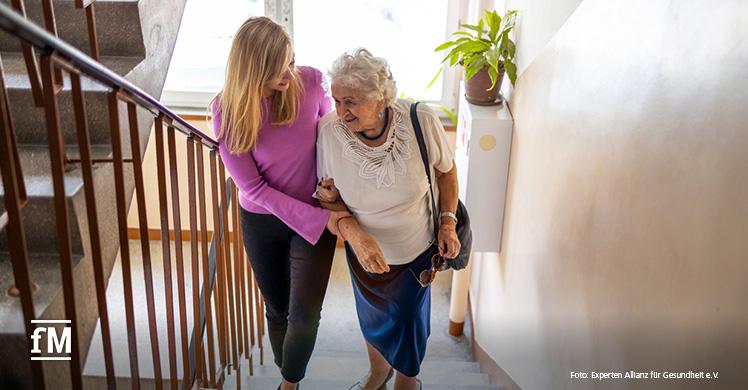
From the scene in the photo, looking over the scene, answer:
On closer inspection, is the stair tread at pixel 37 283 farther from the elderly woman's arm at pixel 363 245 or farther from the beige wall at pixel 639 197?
the beige wall at pixel 639 197

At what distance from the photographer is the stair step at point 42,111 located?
2152 mm

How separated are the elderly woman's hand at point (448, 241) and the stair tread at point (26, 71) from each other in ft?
3.87

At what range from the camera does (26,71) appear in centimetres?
224

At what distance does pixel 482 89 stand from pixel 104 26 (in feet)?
5.64

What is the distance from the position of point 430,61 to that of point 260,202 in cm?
297

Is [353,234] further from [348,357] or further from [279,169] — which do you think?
[348,357]

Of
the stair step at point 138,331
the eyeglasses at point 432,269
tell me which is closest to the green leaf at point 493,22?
the eyeglasses at point 432,269

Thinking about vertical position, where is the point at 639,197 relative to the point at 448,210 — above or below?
above

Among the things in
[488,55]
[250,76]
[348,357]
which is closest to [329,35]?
[488,55]

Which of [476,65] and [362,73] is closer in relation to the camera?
[362,73]

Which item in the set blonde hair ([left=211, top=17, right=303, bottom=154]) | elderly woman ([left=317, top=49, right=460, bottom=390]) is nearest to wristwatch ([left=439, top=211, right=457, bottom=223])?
elderly woman ([left=317, top=49, right=460, bottom=390])

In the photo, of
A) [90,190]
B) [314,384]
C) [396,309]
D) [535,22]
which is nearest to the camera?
[90,190]

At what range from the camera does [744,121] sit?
1151mm

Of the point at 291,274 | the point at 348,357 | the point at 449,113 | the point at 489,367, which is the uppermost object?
the point at 449,113
